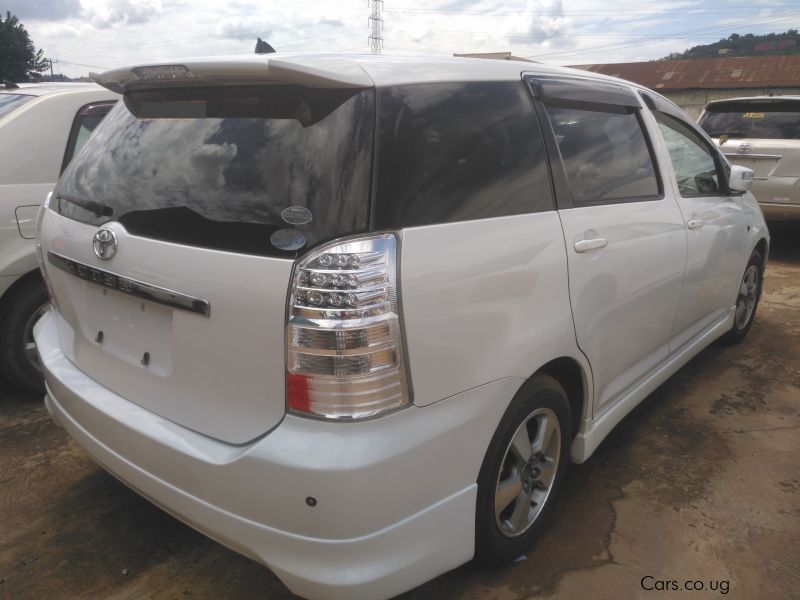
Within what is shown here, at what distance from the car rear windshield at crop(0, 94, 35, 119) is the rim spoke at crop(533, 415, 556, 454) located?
332 centimetres

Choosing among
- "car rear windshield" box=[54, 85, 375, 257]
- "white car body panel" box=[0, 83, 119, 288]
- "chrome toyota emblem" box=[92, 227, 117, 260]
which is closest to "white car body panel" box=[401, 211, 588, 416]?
"car rear windshield" box=[54, 85, 375, 257]

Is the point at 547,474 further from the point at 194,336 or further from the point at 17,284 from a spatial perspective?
the point at 17,284

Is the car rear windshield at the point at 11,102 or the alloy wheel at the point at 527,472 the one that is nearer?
the alloy wheel at the point at 527,472

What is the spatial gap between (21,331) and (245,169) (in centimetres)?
242

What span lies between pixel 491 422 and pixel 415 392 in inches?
14.4

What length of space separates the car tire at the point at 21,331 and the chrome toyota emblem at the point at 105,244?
1.74 meters

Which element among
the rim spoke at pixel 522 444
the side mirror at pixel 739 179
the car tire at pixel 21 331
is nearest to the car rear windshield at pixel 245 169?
the rim spoke at pixel 522 444

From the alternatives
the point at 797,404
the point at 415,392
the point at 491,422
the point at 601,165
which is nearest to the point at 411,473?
the point at 415,392

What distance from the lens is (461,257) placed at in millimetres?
1855

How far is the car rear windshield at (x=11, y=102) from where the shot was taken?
3.65m

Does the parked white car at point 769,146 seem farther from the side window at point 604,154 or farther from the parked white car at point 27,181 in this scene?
the parked white car at point 27,181

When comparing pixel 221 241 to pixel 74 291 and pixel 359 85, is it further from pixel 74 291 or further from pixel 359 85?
pixel 74 291

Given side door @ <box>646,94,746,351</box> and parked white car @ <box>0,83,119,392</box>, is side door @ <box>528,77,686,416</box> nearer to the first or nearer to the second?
side door @ <box>646,94,746,351</box>

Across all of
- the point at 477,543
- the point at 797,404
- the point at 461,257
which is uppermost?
the point at 461,257
